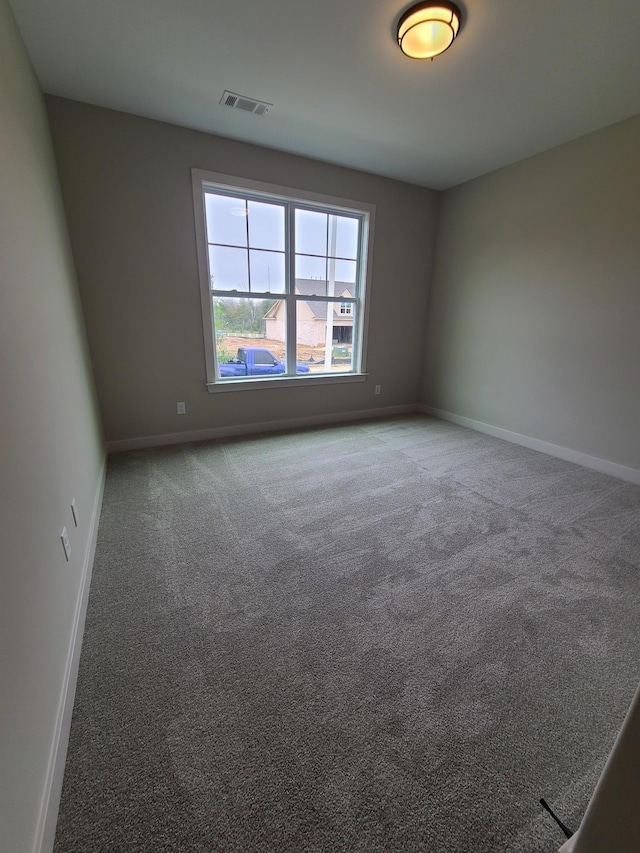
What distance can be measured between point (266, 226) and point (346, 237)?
0.95m

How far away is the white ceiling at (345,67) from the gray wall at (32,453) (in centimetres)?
40

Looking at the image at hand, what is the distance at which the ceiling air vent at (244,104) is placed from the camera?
93.0 inches

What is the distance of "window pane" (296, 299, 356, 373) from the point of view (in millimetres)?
3775

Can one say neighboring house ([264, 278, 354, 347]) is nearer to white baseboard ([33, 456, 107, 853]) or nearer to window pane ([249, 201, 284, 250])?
window pane ([249, 201, 284, 250])

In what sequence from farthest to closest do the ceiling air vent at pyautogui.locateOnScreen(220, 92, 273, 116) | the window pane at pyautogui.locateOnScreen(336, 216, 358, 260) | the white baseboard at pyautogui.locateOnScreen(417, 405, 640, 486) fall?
the window pane at pyautogui.locateOnScreen(336, 216, 358, 260) → the white baseboard at pyautogui.locateOnScreen(417, 405, 640, 486) → the ceiling air vent at pyautogui.locateOnScreen(220, 92, 273, 116)

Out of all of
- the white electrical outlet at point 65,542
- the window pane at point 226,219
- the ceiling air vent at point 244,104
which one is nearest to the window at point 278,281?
the window pane at point 226,219

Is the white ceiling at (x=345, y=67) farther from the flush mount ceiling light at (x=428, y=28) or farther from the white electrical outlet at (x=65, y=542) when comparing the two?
the white electrical outlet at (x=65, y=542)

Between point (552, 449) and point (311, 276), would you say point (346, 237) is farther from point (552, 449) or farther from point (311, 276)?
point (552, 449)

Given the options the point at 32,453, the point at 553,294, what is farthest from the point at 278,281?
the point at 32,453

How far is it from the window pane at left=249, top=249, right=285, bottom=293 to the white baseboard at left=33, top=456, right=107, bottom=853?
9.31 feet

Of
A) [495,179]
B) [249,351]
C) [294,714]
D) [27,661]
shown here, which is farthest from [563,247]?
[27,661]

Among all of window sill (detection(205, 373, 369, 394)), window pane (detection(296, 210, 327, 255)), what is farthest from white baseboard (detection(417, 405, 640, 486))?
window pane (detection(296, 210, 327, 255))

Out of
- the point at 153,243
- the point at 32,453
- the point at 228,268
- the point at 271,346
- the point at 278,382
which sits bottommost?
the point at 278,382

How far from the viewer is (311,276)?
3.68 meters
